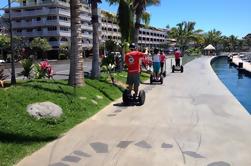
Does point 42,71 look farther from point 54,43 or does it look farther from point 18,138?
point 54,43

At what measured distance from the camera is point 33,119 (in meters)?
9.46

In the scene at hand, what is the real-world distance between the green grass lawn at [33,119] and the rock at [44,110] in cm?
14

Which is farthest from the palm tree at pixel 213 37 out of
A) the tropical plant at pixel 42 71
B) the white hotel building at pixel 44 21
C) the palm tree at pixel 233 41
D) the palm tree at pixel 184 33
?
the tropical plant at pixel 42 71

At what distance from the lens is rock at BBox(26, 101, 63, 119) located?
9.79 meters

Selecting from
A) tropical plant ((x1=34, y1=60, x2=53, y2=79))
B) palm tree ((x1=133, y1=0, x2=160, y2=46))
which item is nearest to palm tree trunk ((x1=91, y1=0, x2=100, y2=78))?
tropical plant ((x1=34, y1=60, x2=53, y2=79))

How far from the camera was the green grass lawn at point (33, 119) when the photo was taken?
25.2 ft

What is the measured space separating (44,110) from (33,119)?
26.1 inches

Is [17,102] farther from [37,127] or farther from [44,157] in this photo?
[44,157]

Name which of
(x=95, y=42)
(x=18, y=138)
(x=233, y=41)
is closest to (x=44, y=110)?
(x=18, y=138)

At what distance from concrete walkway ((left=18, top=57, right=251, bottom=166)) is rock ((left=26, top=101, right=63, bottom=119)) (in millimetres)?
692

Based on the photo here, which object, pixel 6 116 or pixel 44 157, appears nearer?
pixel 44 157

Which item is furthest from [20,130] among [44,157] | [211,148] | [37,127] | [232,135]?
[232,135]

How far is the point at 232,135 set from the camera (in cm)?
905

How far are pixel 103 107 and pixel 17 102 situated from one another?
129 inches
